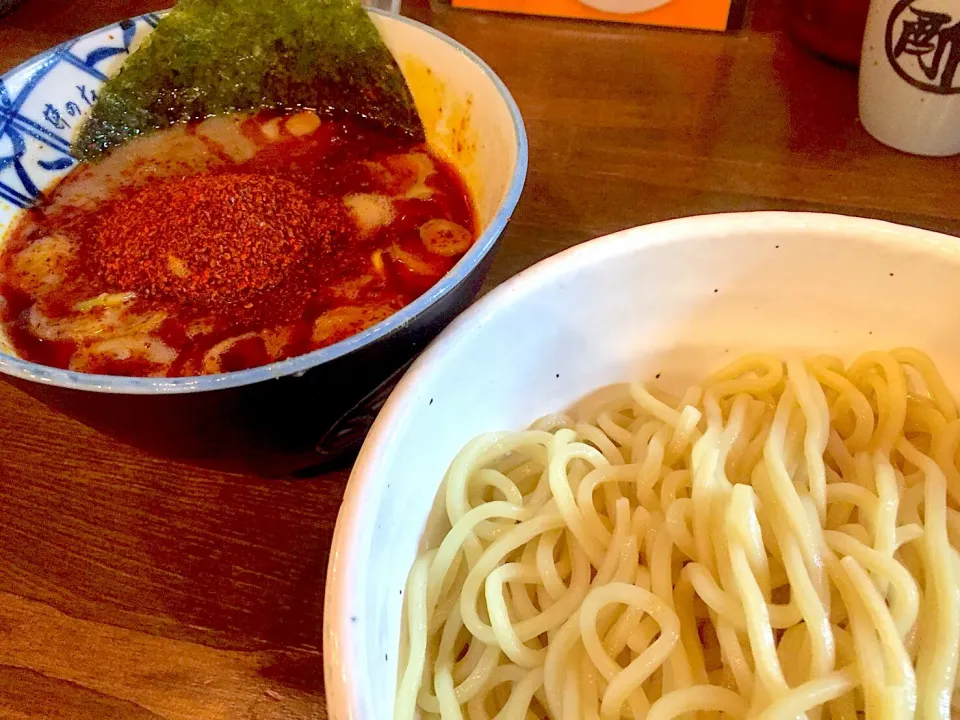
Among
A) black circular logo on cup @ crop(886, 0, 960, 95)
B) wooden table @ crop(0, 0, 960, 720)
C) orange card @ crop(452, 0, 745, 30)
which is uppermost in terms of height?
black circular logo on cup @ crop(886, 0, 960, 95)

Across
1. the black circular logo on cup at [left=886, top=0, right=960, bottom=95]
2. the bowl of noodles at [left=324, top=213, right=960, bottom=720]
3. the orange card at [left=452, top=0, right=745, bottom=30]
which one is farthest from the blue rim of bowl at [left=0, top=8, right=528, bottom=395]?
the orange card at [left=452, top=0, right=745, bottom=30]

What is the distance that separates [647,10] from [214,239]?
1.22 m

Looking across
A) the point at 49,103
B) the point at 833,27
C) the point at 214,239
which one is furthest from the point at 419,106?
the point at 833,27

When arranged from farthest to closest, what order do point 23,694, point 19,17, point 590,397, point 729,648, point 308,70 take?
point 19,17 → point 308,70 → point 590,397 → point 23,694 → point 729,648

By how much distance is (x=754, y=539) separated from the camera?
729 mm

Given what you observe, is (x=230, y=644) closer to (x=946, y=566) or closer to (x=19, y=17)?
(x=946, y=566)

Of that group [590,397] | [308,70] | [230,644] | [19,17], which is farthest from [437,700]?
[19,17]

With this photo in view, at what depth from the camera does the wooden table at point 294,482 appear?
2.72 ft

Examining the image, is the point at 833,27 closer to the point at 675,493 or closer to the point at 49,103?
the point at 675,493

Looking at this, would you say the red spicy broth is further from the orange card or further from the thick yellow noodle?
the orange card

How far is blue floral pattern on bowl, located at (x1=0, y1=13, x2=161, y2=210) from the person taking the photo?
110cm

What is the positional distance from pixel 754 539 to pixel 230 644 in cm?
57

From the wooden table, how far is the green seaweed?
1.12 feet

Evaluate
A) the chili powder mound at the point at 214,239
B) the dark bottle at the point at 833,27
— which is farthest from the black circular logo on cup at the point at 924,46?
the chili powder mound at the point at 214,239
